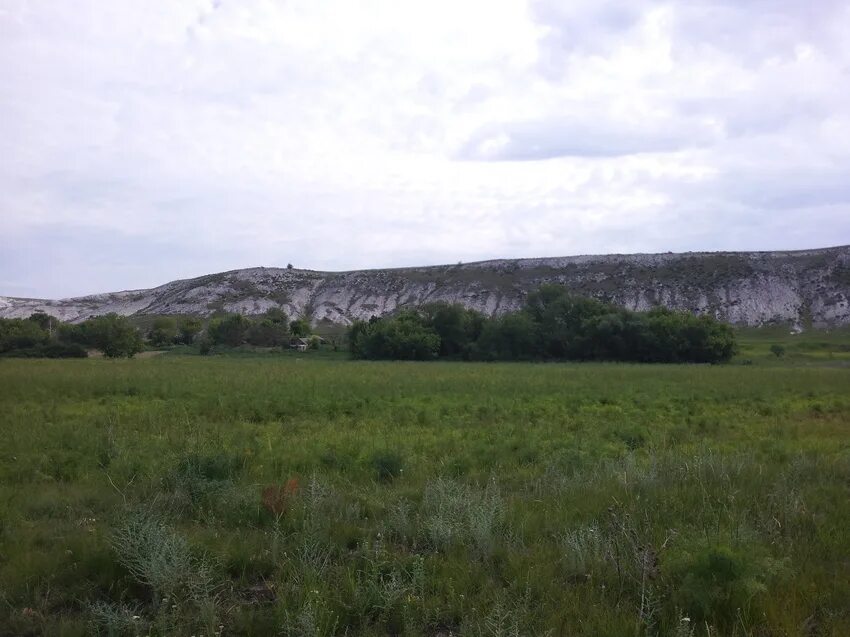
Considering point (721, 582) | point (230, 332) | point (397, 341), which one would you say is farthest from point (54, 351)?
point (721, 582)

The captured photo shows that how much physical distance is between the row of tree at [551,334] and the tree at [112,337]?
2366cm

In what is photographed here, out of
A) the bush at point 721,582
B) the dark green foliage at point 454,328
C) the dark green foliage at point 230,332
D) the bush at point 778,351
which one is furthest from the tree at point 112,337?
the bush at point 721,582

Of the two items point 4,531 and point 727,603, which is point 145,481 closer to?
point 4,531

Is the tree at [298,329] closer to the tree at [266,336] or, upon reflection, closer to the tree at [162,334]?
the tree at [266,336]

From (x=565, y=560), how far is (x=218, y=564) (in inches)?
114

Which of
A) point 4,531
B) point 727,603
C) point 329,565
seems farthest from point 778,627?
point 4,531

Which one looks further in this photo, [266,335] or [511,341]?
[266,335]

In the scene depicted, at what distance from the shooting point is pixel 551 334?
6519 cm

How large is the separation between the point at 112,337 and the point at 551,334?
153 ft

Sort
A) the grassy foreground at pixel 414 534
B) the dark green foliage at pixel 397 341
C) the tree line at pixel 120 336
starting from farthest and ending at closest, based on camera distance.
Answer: the dark green foliage at pixel 397 341
the tree line at pixel 120 336
the grassy foreground at pixel 414 534

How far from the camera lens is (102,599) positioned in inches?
190

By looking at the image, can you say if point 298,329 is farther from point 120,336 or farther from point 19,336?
point 19,336

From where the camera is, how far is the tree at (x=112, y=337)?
215 feet

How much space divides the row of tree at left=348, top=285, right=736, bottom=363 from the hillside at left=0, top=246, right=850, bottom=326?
132 feet
